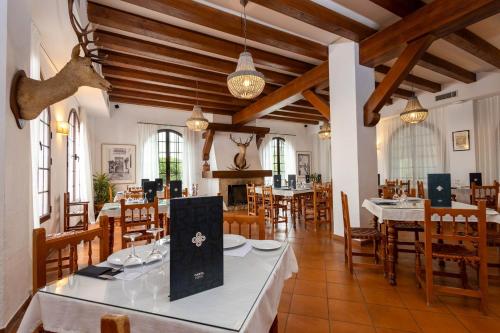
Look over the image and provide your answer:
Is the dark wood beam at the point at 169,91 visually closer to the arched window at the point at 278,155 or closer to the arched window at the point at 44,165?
the arched window at the point at 44,165

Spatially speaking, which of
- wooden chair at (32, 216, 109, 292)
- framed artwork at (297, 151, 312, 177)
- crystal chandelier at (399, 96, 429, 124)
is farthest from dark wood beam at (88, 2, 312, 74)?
framed artwork at (297, 151, 312, 177)

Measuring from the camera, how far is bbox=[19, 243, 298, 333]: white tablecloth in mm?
838

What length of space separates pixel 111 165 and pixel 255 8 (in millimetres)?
6600

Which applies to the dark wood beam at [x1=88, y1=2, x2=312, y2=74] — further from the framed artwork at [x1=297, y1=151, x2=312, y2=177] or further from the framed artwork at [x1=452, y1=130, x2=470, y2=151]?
the framed artwork at [x1=297, y1=151, x2=312, y2=177]

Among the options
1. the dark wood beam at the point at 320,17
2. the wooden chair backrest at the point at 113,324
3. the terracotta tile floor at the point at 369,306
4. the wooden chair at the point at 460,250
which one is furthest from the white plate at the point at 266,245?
the dark wood beam at the point at 320,17

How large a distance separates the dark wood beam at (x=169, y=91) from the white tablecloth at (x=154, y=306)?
6074 mm

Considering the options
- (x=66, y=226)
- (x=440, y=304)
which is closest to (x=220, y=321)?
(x=440, y=304)

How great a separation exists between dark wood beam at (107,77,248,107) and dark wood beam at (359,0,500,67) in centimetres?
416

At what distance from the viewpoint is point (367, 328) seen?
2010 millimetres

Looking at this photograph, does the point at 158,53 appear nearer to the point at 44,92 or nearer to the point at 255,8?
the point at 255,8

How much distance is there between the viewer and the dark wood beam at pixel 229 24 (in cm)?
326

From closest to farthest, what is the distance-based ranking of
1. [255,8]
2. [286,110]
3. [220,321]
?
1. [220,321]
2. [255,8]
3. [286,110]

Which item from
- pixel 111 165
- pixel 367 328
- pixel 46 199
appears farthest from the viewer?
pixel 111 165

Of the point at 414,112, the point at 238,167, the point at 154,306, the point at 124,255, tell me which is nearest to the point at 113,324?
the point at 154,306
